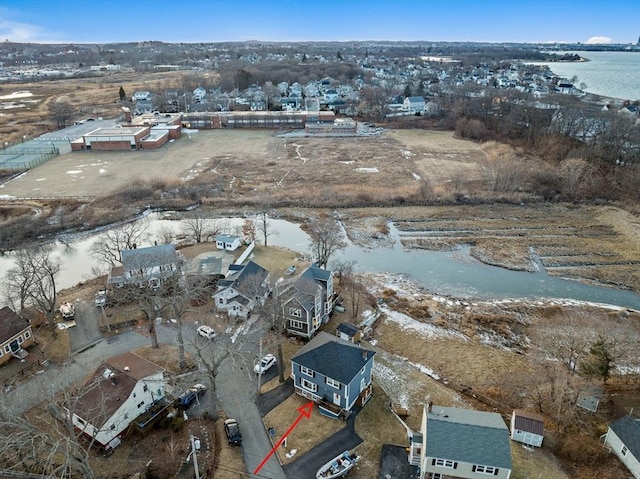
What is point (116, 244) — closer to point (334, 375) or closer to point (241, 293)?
point (241, 293)

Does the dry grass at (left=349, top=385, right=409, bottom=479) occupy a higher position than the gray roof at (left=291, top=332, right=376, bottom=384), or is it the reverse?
the gray roof at (left=291, top=332, right=376, bottom=384)

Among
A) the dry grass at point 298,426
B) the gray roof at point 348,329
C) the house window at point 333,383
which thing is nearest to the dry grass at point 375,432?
the dry grass at point 298,426

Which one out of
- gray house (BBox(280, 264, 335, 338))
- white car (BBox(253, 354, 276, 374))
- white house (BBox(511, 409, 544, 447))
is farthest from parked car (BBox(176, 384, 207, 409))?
white house (BBox(511, 409, 544, 447))

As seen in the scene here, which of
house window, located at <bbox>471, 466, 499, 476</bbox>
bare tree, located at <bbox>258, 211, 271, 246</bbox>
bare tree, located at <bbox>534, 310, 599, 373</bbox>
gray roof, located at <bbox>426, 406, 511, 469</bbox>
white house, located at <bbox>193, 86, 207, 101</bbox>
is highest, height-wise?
white house, located at <bbox>193, 86, 207, 101</bbox>

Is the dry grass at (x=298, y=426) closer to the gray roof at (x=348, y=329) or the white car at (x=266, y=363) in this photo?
the white car at (x=266, y=363)

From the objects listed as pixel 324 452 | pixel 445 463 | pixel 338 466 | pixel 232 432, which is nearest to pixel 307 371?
pixel 324 452

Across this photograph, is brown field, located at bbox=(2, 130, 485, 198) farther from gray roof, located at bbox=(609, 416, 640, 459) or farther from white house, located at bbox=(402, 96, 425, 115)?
gray roof, located at bbox=(609, 416, 640, 459)

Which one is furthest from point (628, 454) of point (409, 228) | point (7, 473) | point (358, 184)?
point (358, 184)
